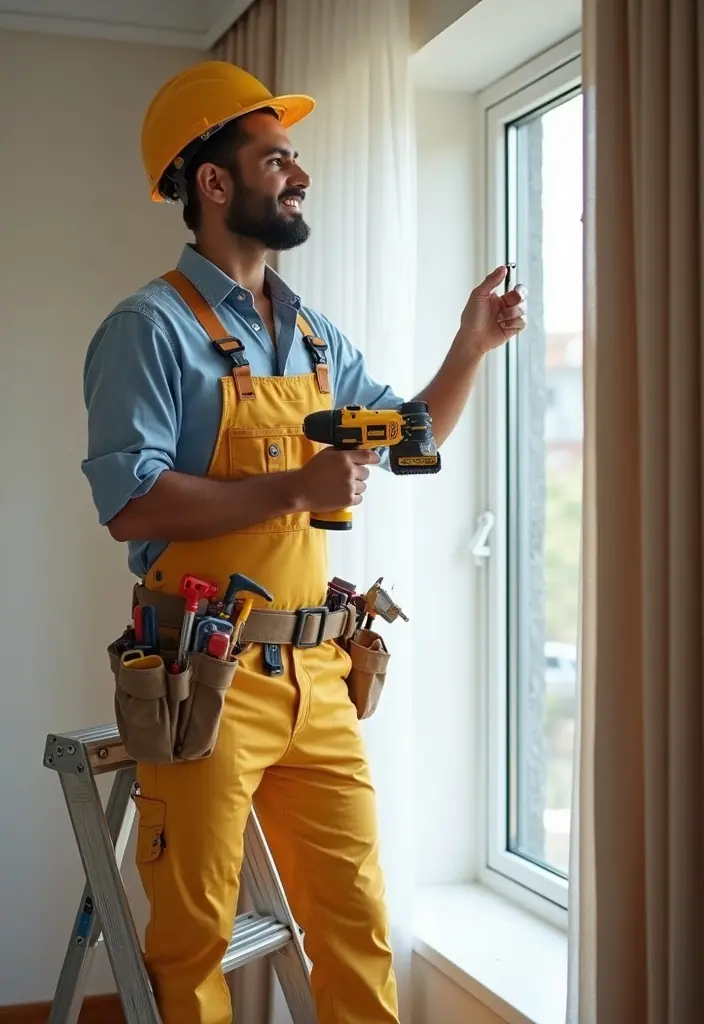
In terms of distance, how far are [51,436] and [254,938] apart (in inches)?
63.2

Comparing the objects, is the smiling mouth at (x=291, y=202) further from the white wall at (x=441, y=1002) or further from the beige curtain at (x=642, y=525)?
the white wall at (x=441, y=1002)

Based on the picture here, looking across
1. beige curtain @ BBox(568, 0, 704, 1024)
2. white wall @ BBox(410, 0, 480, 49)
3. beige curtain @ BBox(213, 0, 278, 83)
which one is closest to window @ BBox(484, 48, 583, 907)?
white wall @ BBox(410, 0, 480, 49)

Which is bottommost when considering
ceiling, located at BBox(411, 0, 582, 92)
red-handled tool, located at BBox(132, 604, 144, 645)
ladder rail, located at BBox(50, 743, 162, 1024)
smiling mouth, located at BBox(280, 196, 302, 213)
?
ladder rail, located at BBox(50, 743, 162, 1024)

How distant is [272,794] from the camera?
6.01 feet

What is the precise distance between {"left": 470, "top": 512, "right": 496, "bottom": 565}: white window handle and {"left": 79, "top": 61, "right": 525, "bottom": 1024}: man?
2.28 ft

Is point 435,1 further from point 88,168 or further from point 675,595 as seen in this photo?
point 675,595

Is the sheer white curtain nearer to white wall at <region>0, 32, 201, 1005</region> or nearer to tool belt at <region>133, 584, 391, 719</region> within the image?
tool belt at <region>133, 584, 391, 719</region>

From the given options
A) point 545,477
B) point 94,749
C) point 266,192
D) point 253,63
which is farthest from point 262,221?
point 253,63

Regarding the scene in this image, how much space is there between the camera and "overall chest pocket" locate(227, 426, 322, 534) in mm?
1742

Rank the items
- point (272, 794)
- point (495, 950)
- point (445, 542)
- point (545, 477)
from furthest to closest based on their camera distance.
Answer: point (445, 542)
point (545, 477)
point (495, 950)
point (272, 794)

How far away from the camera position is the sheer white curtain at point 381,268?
2.35 m

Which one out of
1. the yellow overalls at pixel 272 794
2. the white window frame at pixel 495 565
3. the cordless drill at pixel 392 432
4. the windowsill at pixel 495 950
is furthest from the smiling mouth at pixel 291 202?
the windowsill at pixel 495 950

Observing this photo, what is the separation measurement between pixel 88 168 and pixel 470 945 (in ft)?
7.05

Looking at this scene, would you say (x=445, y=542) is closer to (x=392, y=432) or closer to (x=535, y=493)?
(x=535, y=493)
